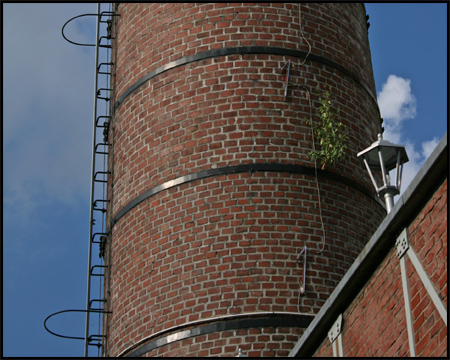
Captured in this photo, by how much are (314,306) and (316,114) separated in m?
2.78

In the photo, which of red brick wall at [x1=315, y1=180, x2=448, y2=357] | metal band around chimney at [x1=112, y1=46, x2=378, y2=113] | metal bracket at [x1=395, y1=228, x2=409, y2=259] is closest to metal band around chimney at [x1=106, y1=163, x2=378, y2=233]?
metal band around chimney at [x1=112, y1=46, x2=378, y2=113]

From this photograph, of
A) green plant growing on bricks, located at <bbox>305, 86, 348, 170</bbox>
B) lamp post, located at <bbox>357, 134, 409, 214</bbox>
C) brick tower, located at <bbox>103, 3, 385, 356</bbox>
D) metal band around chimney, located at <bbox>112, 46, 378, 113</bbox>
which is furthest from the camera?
metal band around chimney, located at <bbox>112, 46, 378, 113</bbox>

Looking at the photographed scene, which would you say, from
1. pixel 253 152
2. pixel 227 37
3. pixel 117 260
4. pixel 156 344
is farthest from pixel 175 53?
pixel 156 344

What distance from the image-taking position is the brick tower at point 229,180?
11.8 m

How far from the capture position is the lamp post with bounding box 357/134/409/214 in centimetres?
978

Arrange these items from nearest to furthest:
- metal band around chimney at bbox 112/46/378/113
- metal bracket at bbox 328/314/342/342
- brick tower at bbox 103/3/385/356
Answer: metal bracket at bbox 328/314/342/342, brick tower at bbox 103/3/385/356, metal band around chimney at bbox 112/46/378/113

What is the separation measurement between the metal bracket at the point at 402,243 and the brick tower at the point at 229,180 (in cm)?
355

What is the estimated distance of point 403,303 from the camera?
316 inches

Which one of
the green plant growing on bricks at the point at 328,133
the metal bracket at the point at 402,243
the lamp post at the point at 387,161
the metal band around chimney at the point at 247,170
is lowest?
the metal bracket at the point at 402,243

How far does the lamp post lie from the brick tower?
2.16 meters

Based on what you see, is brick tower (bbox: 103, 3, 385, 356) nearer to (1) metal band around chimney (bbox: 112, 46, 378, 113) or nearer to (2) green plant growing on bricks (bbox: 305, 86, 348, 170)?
(1) metal band around chimney (bbox: 112, 46, 378, 113)

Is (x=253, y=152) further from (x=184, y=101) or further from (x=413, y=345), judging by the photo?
(x=413, y=345)

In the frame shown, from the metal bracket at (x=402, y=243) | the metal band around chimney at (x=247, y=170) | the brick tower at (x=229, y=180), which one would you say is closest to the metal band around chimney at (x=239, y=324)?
the brick tower at (x=229, y=180)

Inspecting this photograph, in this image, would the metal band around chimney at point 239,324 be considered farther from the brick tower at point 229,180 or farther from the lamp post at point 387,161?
the lamp post at point 387,161
